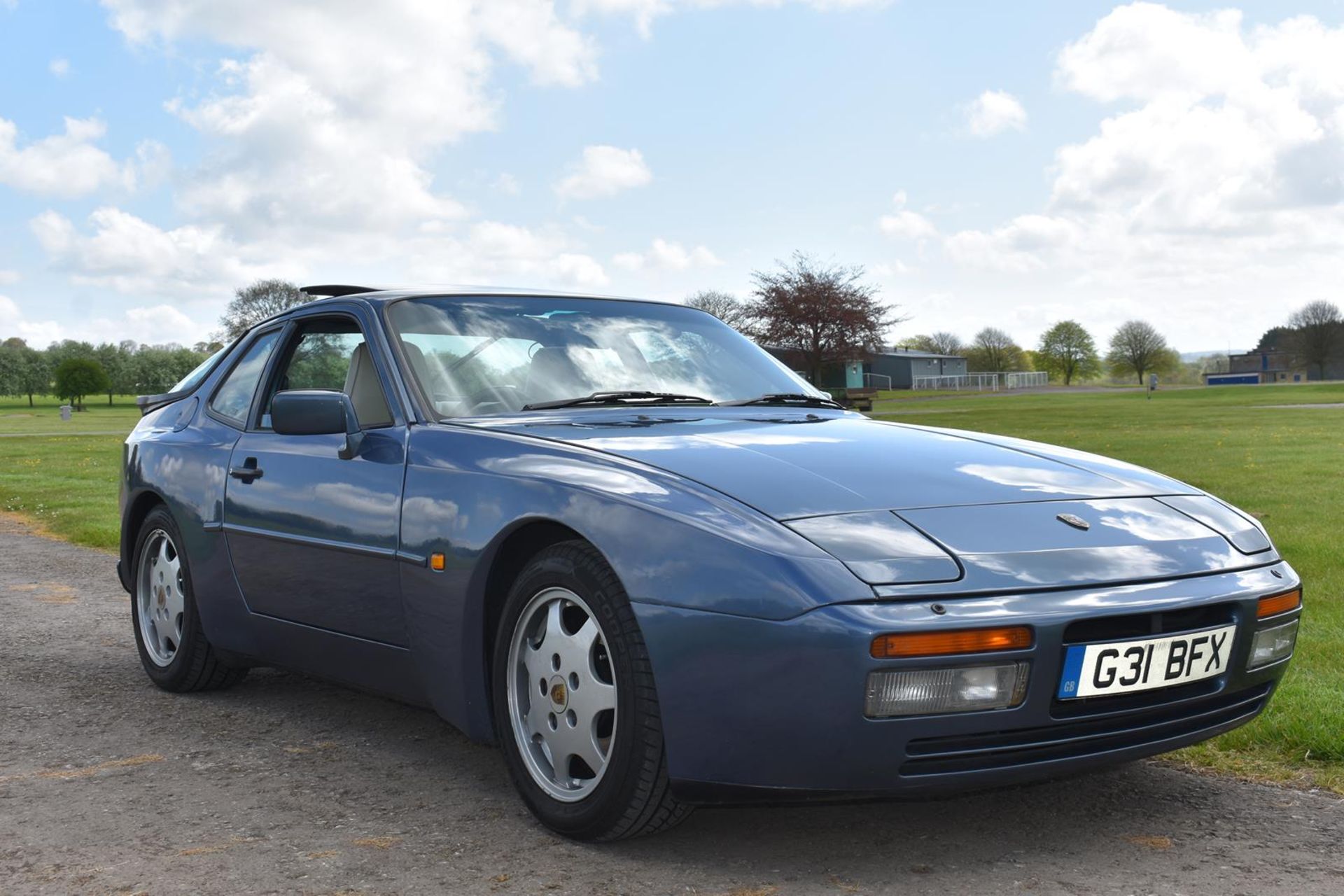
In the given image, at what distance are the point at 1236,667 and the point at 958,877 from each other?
0.83 meters

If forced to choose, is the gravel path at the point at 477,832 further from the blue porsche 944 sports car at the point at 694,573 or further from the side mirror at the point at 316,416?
the side mirror at the point at 316,416

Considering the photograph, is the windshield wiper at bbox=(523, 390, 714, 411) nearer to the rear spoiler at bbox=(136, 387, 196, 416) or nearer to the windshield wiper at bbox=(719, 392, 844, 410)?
the windshield wiper at bbox=(719, 392, 844, 410)

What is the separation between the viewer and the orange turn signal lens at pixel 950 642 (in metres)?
2.65

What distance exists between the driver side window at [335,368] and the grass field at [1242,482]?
276cm

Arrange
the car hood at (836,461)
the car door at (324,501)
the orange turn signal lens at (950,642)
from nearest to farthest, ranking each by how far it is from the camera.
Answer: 1. the orange turn signal lens at (950,642)
2. the car hood at (836,461)
3. the car door at (324,501)

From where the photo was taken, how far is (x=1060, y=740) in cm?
284

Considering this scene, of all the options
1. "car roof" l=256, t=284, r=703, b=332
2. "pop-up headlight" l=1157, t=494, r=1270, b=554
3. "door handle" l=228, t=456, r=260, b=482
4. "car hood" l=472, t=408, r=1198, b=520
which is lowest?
"pop-up headlight" l=1157, t=494, r=1270, b=554

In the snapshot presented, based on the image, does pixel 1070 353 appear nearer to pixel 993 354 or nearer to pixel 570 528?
pixel 993 354

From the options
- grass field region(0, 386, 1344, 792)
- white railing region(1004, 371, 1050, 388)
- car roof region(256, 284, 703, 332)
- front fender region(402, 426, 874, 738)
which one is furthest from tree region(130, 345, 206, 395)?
front fender region(402, 426, 874, 738)

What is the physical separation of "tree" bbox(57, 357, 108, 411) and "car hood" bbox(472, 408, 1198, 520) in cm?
9415

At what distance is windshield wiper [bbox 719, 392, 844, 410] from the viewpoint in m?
4.33

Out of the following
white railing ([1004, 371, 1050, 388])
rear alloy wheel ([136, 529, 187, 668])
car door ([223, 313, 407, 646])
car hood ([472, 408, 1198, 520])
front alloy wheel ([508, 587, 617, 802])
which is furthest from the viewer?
white railing ([1004, 371, 1050, 388])

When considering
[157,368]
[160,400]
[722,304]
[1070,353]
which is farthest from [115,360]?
[160,400]

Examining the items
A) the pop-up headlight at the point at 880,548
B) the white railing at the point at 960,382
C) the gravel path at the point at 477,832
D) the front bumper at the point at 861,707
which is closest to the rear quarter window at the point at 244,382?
the gravel path at the point at 477,832
